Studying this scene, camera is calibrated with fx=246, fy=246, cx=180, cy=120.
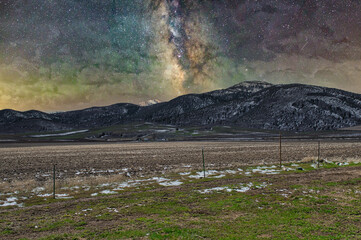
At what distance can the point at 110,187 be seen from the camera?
54.4 feet

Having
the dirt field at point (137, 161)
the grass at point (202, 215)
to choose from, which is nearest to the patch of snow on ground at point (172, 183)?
the grass at point (202, 215)

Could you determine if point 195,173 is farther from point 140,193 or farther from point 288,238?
point 288,238

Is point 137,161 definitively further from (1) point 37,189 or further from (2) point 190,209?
(2) point 190,209

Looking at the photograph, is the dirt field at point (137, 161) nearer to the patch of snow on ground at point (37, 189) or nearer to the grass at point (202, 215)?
the patch of snow on ground at point (37, 189)

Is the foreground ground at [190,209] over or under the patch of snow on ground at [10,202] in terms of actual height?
over

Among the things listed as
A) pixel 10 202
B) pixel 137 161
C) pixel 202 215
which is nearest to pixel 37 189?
pixel 10 202

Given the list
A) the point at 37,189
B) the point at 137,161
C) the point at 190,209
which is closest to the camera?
the point at 190,209

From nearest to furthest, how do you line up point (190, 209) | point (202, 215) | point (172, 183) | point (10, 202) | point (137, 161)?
point (202, 215)
point (190, 209)
point (10, 202)
point (172, 183)
point (137, 161)

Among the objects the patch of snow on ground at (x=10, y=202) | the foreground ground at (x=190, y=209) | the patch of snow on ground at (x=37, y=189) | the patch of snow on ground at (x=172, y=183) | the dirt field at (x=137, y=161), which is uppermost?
the foreground ground at (x=190, y=209)

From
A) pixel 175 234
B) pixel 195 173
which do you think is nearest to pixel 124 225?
pixel 175 234

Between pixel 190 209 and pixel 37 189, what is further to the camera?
pixel 37 189

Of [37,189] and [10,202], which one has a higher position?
[10,202]

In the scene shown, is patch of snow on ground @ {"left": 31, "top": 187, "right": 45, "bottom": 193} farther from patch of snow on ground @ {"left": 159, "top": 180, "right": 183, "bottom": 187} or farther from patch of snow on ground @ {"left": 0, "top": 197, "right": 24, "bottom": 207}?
patch of snow on ground @ {"left": 159, "top": 180, "right": 183, "bottom": 187}

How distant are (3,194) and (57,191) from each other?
3.07 meters
